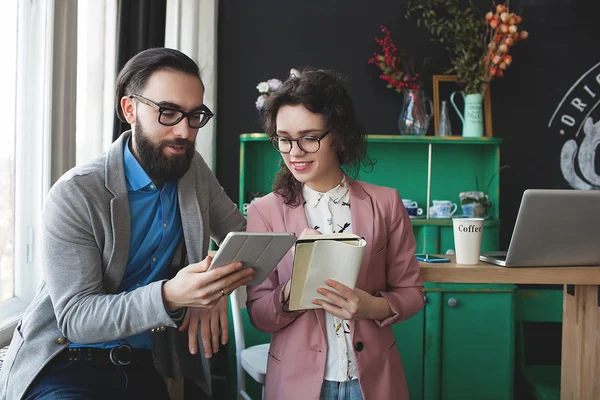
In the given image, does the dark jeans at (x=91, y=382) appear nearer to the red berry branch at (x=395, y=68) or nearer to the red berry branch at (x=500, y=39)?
the red berry branch at (x=395, y=68)

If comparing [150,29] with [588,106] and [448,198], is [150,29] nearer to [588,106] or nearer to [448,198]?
[448,198]

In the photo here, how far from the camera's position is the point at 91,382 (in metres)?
1.57

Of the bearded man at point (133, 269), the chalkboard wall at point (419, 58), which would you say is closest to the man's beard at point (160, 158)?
the bearded man at point (133, 269)

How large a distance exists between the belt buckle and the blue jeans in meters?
0.54

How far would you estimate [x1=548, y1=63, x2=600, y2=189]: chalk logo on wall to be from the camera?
386 centimetres

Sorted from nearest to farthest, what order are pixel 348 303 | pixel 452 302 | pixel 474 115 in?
pixel 348 303 → pixel 452 302 → pixel 474 115

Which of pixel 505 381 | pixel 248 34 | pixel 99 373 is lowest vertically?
pixel 505 381

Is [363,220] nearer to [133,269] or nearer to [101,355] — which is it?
[133,269]

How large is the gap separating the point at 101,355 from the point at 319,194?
0.74 metres

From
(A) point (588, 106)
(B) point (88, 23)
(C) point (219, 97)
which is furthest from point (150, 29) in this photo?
(A) point (588, 106)

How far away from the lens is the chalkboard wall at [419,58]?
3855mm

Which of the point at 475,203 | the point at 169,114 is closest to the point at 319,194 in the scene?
the point at 169,114

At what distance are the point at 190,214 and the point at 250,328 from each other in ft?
5.14

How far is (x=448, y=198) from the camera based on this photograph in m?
3.78
